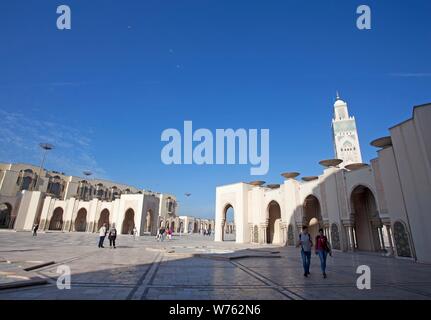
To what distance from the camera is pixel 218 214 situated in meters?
30.9

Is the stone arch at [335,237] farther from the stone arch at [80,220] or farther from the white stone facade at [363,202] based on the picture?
the stone arch at [80,220]

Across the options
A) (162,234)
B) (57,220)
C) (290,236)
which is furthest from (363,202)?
(57,220)

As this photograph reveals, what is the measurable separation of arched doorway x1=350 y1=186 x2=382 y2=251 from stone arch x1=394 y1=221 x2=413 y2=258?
233 inches

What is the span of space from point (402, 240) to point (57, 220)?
179 feet

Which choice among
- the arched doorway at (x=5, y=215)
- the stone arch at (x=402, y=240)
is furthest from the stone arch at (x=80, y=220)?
the stone arch at (x=402, y=240)

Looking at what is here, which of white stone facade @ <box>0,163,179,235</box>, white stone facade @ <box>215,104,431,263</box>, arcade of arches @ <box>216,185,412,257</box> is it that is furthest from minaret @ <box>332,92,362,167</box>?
white stone facade @ <box>0,163,179,235</box>

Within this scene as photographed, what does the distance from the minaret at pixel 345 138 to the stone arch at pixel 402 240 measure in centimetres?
4380

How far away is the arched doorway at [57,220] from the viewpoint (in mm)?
47438

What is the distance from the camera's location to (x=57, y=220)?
48.7 meters

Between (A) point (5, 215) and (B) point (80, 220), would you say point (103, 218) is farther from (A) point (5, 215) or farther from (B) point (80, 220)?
(A) point (5, 215)

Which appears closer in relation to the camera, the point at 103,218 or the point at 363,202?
the point at 363,202
